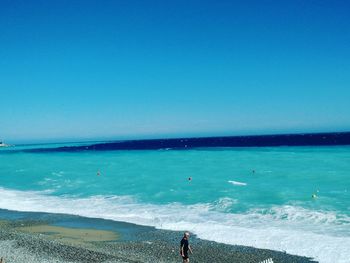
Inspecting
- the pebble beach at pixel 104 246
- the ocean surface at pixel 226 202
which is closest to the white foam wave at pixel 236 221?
the ocean surface at pixel 226 202

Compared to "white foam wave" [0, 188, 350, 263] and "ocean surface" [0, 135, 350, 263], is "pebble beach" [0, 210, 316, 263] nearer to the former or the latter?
"white foam wave" [0, 188, 350, 263]

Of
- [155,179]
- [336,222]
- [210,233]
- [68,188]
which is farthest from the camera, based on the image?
[155,179]

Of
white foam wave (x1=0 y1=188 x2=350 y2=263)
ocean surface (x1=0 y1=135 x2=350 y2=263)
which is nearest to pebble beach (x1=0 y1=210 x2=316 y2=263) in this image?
white foam wave (x1=0 y1=188 x2=350 y2=263)

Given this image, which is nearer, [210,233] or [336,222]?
[210,233]

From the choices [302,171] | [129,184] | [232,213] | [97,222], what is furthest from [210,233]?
[302,171]

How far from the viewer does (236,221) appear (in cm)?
2419

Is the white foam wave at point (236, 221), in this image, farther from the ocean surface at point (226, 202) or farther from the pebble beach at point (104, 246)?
the pebble beach at point (104, 246)

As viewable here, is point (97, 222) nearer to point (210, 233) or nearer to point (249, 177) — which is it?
point (210, 233)

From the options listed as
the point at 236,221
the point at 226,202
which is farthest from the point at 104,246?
the point at 226,202

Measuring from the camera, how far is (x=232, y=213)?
87.1 ft

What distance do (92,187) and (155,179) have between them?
7.61 metres

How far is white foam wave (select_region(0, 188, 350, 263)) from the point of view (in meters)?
18.3

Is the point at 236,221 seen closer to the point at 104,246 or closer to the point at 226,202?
the point at 226,202

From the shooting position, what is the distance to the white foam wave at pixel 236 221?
18.3 m
